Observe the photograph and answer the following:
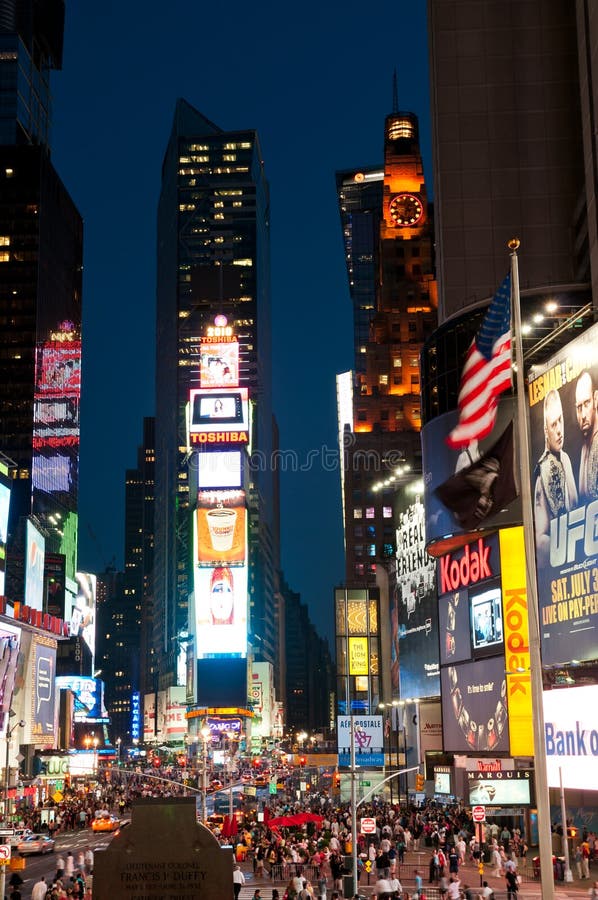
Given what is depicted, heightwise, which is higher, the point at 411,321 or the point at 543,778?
the point at 411,321

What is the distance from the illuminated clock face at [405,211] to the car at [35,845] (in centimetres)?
11941

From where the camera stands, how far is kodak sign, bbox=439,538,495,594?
5091 centimetres

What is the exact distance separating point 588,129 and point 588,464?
2165cm

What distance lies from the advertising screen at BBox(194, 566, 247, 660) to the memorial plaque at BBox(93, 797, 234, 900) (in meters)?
150

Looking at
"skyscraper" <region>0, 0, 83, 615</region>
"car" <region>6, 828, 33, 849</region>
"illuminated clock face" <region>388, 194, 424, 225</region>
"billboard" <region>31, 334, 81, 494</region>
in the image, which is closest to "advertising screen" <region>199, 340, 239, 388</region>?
"billboard" <region>31, 334, 81, 494</region>

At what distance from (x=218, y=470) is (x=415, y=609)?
94.0 meters

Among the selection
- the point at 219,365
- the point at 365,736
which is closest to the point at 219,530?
the point at 219,365

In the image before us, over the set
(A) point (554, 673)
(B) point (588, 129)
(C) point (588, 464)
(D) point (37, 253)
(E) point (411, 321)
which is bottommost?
(A) point (554, 673)

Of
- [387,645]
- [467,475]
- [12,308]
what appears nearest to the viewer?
[467,475]

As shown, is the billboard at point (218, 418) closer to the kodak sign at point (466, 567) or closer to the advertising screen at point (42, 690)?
the advertising screen at point (42, 690)

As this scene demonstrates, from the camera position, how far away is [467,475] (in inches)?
757

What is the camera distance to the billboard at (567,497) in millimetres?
36156

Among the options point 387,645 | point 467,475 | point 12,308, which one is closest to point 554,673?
point 467,475

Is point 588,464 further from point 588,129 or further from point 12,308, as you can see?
point 12,308
